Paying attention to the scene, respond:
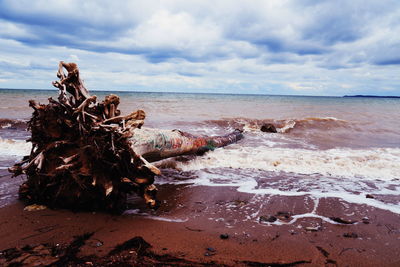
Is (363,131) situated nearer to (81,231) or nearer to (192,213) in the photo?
(192,213)

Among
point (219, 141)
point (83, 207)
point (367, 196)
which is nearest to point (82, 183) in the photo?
point (83, 207)

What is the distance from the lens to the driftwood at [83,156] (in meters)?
2.92

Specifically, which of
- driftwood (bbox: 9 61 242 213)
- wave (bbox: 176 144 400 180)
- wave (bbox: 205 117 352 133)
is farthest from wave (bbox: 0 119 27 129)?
driftwood (bbox: 9 61 242 213)

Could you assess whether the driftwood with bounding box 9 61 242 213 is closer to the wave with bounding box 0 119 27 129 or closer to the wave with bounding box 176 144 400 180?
the wave with bounding box 176 144 400 180

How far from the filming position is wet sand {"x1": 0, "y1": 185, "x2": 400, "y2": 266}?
2303 millimetres

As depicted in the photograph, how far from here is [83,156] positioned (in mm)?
2936

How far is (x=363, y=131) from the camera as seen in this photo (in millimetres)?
11992

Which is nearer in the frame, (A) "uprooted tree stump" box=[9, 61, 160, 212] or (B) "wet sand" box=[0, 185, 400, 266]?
(B) "wet sand" box=[0, 185, 400, 266]

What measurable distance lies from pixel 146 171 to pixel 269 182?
233 cm

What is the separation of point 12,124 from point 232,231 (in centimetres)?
1191

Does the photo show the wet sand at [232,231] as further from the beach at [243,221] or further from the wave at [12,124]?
the wave at [12,124]

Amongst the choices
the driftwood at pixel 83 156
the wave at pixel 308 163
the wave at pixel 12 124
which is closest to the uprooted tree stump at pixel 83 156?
the driftwood at pixel 83 156

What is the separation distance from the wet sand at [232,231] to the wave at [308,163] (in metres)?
1.80

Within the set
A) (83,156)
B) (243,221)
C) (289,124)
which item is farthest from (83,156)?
(289,124)
